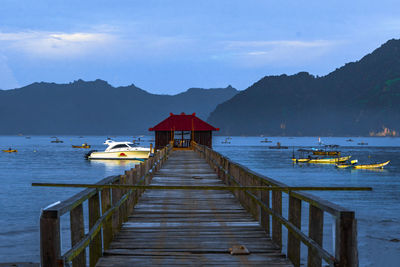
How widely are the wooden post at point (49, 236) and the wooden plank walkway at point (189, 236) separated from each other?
7.18 ft

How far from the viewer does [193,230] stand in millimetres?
9711

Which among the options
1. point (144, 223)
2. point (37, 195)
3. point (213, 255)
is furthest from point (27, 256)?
point (37, 195)

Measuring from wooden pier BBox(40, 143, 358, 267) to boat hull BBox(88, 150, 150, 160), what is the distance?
77.8 metres

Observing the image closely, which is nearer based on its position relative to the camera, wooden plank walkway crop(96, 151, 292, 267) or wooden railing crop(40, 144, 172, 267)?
wooden railing crop(40, 144, 172, 267)

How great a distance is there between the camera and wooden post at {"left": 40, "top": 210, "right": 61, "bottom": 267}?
489 cm

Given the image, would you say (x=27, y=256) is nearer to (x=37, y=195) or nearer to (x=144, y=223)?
(x=144, y=223)

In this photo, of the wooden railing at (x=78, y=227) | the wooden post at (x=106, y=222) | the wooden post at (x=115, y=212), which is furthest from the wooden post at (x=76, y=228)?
the wooden post at (x=115, y=212)

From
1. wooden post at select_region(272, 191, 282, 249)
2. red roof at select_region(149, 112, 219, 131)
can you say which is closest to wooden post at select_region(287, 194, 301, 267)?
wooden post at select_region(272, 191, 282, 249)

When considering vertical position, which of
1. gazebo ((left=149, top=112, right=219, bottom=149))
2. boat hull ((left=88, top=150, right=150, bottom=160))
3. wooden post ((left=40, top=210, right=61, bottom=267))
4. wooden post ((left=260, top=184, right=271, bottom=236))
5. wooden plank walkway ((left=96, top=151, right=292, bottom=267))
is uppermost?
gazebo ((left=149, top=112, right=219, bottom=149))

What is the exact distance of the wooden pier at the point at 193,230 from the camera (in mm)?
5012

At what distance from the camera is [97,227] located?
691cm

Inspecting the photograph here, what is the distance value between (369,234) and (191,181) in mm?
16797

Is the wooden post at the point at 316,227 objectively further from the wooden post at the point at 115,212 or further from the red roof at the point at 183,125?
the red roof at the point at 183,125

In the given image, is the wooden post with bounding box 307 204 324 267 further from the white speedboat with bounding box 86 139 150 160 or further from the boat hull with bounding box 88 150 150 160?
the boat hull with bounding box 88 150 150 160
